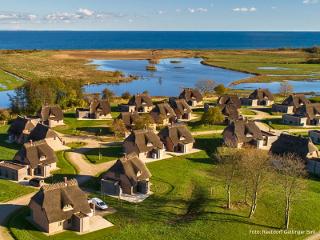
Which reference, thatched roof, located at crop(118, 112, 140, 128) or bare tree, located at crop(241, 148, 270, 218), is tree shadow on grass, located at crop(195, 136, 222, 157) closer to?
thatched roof, located at crop(118, 112, 140, 128)

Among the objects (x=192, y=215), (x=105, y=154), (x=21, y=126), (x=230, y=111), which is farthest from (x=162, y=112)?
(x=192, y=215)

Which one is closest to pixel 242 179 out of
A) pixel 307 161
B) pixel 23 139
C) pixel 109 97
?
pixel 307 161

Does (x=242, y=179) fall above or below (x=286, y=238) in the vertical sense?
above

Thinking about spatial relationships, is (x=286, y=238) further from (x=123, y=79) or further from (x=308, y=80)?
(x=308, y=80)

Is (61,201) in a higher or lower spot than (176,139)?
lower

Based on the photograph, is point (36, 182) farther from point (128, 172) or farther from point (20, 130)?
point (20, 130)

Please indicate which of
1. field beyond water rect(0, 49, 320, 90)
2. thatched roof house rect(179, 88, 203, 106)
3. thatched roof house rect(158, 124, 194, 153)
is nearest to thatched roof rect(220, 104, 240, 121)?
thatched roof house rect(179, 88, 203, 106)
